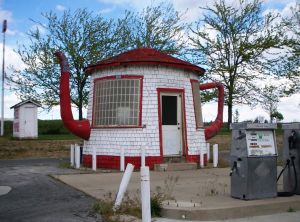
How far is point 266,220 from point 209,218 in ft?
3.25

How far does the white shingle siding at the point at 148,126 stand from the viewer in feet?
51.0

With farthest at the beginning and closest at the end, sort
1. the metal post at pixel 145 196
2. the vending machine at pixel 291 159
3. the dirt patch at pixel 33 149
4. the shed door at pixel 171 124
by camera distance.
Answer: the dirt patch at pixel 33 149
the shed door at pixel 171 124
the vending machine at pixel 291 159
the metal post at pixel 145 196

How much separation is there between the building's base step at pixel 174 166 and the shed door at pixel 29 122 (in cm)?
1393

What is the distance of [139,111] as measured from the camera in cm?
1562

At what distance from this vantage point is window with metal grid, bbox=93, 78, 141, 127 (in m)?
15.7

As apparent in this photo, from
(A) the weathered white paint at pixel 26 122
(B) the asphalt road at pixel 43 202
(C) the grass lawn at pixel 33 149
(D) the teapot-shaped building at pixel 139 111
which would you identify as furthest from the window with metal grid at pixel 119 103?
(A) the weathered white paint at pixel 26 122

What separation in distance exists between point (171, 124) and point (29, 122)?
13.6 metres

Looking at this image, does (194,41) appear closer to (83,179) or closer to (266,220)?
(83,179)

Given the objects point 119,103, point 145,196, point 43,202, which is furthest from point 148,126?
point 145,196

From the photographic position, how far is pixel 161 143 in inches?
619

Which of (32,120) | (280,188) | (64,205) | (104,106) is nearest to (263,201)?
(280,188)

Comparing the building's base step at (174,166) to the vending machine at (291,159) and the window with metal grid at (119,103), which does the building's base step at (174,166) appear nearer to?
the window with metal grid at (119,103)

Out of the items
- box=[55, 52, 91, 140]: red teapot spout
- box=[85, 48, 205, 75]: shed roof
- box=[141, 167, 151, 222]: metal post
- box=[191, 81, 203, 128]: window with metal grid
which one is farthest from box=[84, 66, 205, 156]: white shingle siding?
box=[141, 167, 151, 222]: metal post

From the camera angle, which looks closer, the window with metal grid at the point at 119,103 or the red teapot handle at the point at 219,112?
the window with metal grid at the point at 119,103
